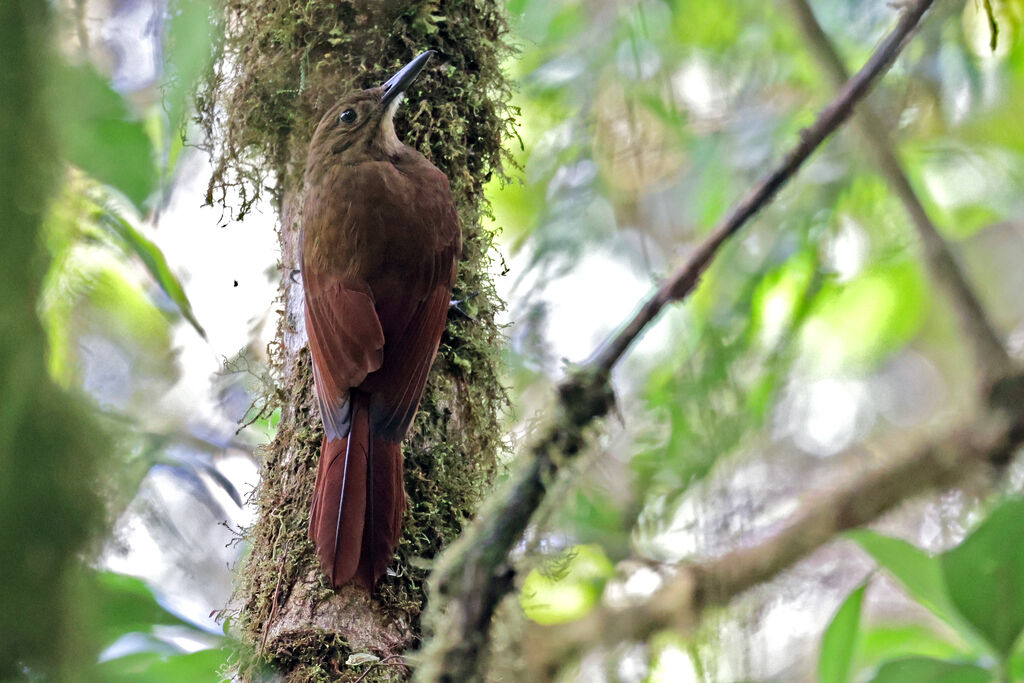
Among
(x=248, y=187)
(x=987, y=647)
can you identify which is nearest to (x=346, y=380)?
(x=248, y=187)

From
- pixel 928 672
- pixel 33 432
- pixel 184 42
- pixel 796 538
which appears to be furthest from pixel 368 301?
pixel 33 432

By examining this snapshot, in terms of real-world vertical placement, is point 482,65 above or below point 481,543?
above

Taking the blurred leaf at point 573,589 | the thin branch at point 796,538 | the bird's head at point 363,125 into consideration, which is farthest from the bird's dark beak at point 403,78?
the thin branch at point 796,538

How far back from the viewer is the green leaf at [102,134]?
0.65 m

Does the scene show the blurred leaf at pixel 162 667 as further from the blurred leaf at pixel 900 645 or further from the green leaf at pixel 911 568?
the blurred leaf at pixel 900 645

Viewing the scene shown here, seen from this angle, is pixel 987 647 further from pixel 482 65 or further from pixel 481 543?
pixel 482 65

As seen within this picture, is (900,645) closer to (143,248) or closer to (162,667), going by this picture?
(162,667)

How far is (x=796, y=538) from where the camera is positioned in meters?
2.19

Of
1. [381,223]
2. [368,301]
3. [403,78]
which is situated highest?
[403,78]

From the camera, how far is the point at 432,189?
2.24 meters

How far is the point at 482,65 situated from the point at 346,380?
3.22 ft

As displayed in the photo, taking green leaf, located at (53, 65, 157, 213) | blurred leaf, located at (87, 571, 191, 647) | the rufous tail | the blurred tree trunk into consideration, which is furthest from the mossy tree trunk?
the blurred tree trunk

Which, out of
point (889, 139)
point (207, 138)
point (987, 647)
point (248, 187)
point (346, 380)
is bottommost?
point (987, 647)

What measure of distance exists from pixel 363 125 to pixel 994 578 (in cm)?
177
